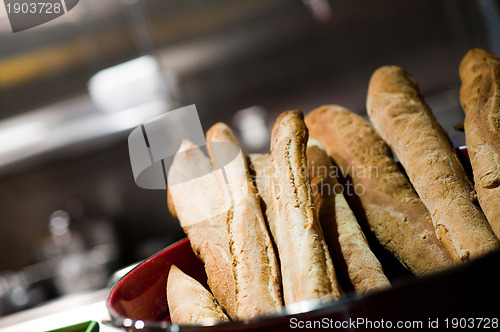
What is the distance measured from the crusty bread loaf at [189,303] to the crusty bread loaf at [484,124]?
308mm

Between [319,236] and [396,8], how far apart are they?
7.05ft

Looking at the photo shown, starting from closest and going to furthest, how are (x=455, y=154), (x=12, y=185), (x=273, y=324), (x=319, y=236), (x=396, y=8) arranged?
(x=273, y=324)
(x=319, y=236)
(x=455, y=154)
(x=396, y=8)
(x=12, y=185)

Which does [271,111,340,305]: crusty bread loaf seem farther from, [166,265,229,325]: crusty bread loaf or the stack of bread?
[166,265,229,325]: crusty bread loaf

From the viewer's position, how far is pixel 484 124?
1.60 feet

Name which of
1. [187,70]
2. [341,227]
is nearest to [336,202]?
[341,227]

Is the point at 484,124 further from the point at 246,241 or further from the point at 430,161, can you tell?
the point at 246,241

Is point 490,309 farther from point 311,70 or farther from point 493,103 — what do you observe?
point 311,70

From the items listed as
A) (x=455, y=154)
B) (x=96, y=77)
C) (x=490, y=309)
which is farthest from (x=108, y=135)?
(x=490, y=309)

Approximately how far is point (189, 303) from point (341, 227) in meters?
0.20

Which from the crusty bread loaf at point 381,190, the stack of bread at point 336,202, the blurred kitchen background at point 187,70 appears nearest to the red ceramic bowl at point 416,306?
the stack of bread at point 336,202

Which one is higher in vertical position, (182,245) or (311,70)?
(311,70)

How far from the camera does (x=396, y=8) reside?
7.26 ft

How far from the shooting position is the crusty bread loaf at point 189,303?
17.4 inches

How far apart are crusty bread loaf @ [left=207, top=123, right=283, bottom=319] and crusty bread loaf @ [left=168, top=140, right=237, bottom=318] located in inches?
1.1
